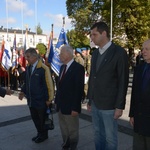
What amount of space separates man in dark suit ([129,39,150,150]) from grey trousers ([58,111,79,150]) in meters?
1.16

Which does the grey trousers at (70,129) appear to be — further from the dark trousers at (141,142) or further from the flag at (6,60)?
the flag at (6,60)

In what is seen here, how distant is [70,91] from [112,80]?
2.91ft

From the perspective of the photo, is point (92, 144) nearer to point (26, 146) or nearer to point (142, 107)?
point (26, 146)

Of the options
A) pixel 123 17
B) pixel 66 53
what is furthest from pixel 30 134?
pixel 123 17

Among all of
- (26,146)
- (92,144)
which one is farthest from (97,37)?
(26,146)

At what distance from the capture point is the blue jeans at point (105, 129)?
131 inches

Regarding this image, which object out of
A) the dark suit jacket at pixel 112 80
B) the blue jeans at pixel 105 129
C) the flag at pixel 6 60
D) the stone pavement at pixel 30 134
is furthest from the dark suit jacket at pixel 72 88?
the flag at pixel 6 60

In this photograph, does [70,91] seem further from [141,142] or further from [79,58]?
[79,58]

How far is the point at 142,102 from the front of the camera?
9.72 ft

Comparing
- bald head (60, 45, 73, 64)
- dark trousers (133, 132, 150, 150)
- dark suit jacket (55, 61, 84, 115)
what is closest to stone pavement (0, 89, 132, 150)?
dark suit jacket (55, 61, 84, 115)

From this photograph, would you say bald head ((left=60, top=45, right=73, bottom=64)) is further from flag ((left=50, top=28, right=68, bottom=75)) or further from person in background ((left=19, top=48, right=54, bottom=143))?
flag ((left=50, top=28, right=68, bottom=75))

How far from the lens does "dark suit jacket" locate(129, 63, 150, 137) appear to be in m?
2.94

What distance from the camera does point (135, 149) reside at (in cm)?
318

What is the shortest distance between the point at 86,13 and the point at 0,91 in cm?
2253
